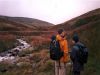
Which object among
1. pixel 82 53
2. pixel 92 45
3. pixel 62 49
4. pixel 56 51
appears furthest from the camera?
pixel 92 45

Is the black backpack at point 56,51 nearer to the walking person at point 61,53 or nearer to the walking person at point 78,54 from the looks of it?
the walking person at point 61,53

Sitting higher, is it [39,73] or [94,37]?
[94,37]

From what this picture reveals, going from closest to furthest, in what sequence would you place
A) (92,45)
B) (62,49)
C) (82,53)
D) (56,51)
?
(82,53)
(56,51)
(62,49)
(92,45)

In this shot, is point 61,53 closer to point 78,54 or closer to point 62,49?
point 62,49

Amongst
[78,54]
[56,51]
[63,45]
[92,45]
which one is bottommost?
[78,54]

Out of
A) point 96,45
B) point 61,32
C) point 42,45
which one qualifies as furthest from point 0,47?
point 61,32

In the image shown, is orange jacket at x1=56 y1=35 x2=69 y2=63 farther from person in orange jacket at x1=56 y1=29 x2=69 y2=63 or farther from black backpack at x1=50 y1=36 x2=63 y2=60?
black backpack at x1=50 y1=36 x2=63 y2=60

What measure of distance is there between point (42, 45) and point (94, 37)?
12213 millimetres

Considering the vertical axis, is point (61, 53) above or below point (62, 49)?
below

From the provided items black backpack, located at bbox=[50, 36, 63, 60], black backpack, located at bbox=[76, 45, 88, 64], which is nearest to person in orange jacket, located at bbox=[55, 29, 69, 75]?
black backpack, located at bbox=[50, 36, 63, 60]

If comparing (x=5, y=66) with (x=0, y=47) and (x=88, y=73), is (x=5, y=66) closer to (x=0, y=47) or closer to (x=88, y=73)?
(x=88, y=73)

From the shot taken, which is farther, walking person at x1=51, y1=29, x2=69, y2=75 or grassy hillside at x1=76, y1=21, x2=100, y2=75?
grassy hillside at x1=76, y1=21, x2=100, y2=75

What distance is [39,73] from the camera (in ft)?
77.3

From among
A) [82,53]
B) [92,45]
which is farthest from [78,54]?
[92,45]
